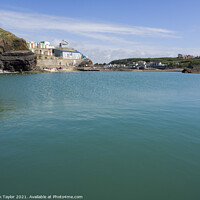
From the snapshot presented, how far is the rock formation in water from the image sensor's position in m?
129

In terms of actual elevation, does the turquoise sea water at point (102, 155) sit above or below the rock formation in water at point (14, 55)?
below

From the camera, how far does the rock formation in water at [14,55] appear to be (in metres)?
129

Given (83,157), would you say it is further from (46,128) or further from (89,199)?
(46,128)

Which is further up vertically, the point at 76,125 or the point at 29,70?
the point at 29,70

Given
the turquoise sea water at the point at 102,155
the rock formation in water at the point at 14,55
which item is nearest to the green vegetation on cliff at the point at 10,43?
the rock formation in water at the point at 14,55

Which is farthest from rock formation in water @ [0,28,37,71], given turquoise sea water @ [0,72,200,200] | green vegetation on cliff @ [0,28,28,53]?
turquoise sea water @ [0,72,200,200]

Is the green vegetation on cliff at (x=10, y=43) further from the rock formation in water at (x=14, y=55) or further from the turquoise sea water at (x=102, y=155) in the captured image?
the turquoise sea water at (x=102, y=155)

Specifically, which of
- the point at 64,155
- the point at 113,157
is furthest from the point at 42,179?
the point at 113,157

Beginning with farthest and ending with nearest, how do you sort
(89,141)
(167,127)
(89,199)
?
1. (167,127)
2. (89,141)
3. (89,199)

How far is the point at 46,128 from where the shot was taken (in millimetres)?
16812

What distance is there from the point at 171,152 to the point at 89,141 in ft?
19.8

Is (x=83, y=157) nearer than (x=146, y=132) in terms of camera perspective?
Yes

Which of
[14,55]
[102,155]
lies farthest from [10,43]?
[102,155]

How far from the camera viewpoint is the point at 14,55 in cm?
13012
